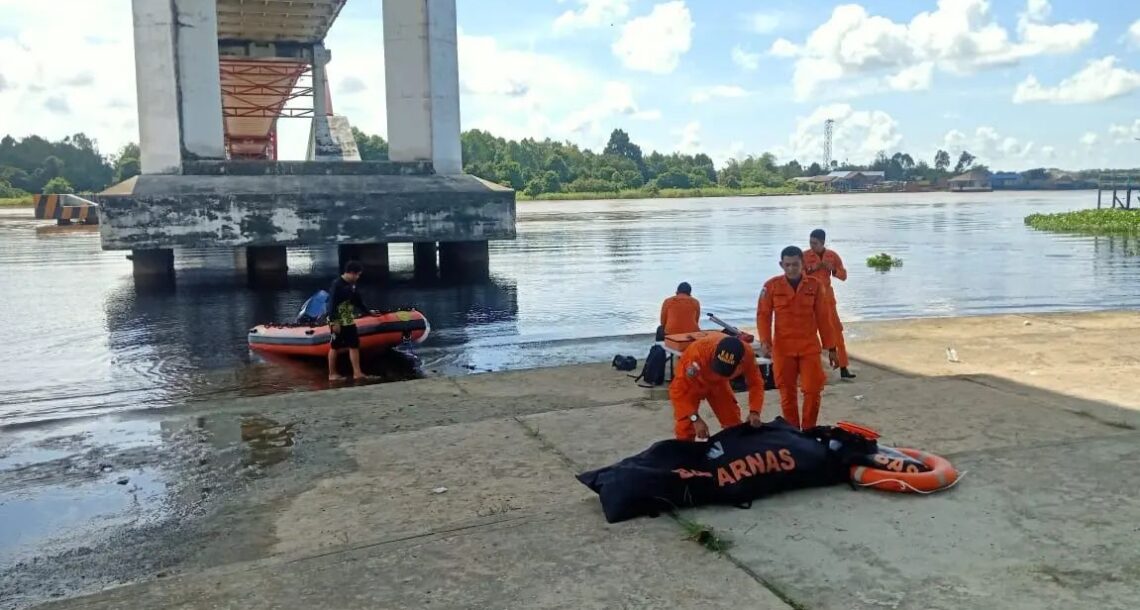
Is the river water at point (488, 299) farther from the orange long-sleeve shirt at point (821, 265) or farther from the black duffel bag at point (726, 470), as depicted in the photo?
the black duffel bag at point (726, 470)

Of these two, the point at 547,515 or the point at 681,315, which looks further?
the point at 681,315

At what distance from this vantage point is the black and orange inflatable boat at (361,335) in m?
13.1

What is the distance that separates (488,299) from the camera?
22.0 meters

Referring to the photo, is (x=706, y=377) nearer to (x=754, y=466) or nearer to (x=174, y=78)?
(x=754, y=466)

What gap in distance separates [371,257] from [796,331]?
2362 cm

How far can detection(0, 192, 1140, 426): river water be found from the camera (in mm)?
12969

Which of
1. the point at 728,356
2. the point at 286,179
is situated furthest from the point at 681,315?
the point at 286,179

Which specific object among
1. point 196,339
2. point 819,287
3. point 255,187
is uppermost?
point 255,187

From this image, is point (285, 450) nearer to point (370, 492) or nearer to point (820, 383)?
point (370, 492)

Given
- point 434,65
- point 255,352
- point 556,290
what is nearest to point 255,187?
point 434,65

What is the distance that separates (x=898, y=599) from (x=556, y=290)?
62.7 ft

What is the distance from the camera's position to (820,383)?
22.2ft

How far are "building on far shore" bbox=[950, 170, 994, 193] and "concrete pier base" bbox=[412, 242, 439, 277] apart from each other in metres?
161

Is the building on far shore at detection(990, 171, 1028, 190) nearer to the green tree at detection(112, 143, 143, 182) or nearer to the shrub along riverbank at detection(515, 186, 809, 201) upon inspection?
the shrub along riverbank at detection(515, 186, 809, 201)
